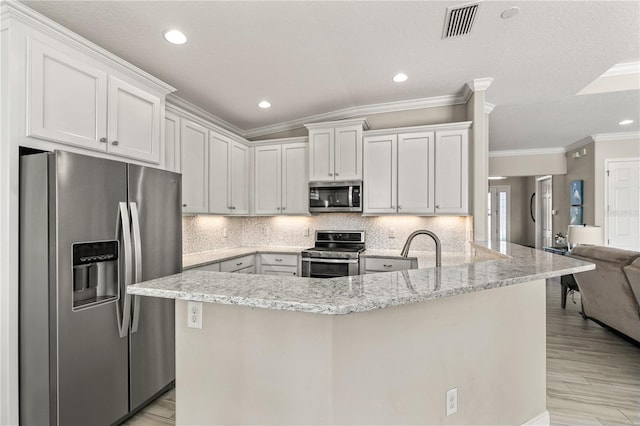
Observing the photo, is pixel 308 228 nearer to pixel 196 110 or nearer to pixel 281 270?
pixel 281 270

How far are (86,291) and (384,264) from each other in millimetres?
2702

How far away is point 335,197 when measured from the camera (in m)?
3.96

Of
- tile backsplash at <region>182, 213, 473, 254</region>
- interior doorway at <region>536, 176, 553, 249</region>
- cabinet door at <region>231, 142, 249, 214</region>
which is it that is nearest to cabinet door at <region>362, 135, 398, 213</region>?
tile backsplash at <region>182, 213, 473, 254</region>

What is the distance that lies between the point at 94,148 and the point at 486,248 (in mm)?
3091

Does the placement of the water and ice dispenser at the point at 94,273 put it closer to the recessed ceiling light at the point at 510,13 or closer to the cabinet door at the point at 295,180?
the cabinet door at the point at 295,180

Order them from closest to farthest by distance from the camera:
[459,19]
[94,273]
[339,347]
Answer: [339,347] < [94,273] < [459,19]

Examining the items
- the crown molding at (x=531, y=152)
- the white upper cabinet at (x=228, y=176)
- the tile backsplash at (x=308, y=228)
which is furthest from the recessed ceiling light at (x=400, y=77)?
the crown molding at (x=531, y=152)

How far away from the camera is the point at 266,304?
1080mm

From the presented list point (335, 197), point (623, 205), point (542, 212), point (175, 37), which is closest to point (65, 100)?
point (175, 37)

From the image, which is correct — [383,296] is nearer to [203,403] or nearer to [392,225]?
[203,403]

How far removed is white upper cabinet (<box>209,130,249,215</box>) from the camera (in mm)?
3662

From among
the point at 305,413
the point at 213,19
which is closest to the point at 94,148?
the point at 213,19

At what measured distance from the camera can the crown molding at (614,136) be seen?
18.0 feet

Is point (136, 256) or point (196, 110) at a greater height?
point (196, 110)
